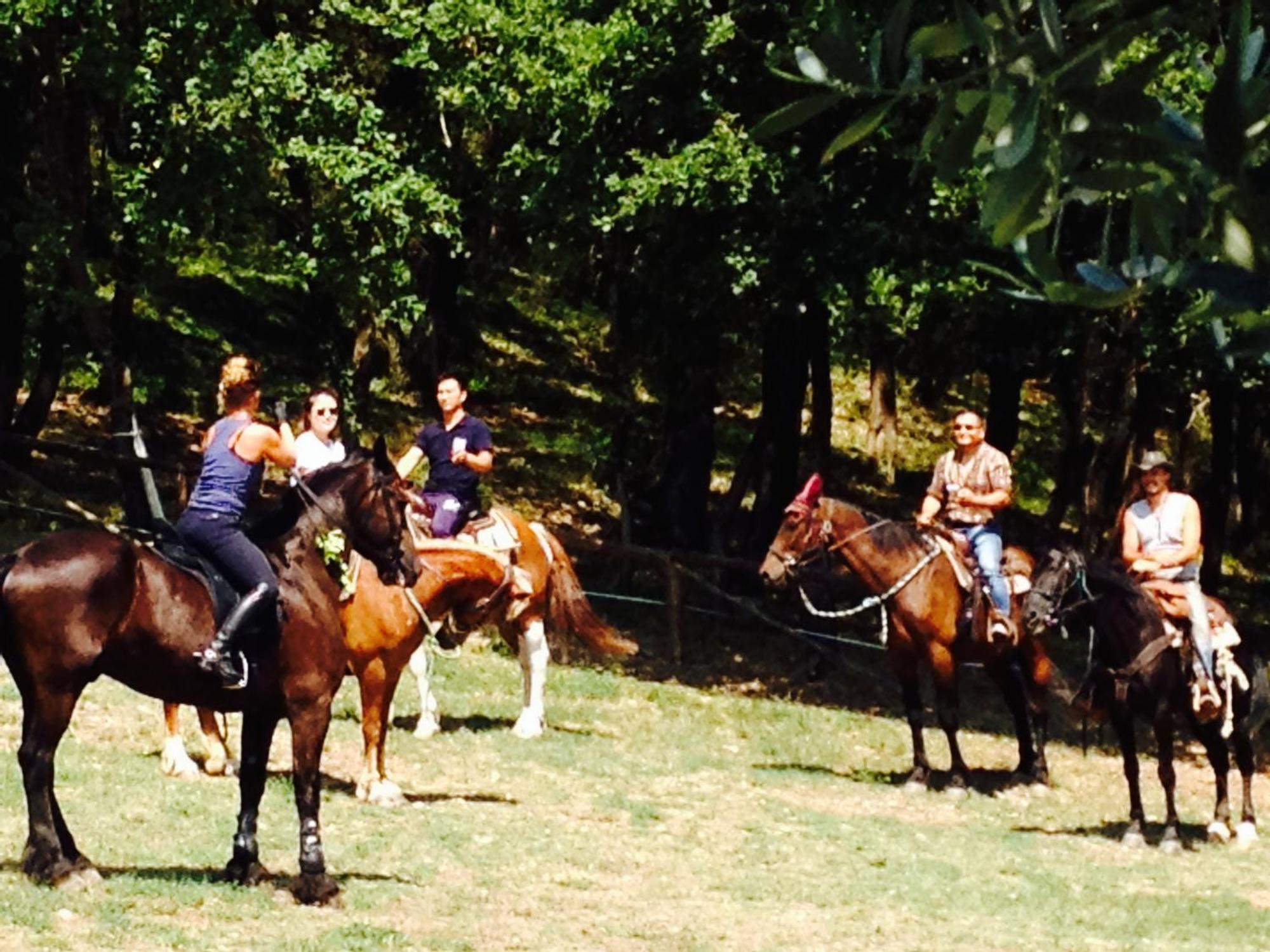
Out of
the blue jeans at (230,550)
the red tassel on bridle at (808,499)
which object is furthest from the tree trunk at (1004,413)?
the blue jeans at (230,550)

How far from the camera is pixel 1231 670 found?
1838 cm

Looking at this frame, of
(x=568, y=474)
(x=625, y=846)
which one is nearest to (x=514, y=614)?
(x=625, y=846)

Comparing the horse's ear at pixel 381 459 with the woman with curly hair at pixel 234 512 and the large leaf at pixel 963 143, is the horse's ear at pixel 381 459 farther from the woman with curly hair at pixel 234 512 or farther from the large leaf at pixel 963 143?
the large leaf at pixel 963 143

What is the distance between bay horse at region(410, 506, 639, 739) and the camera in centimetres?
2020

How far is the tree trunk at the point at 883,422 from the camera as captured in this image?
43.5 metres

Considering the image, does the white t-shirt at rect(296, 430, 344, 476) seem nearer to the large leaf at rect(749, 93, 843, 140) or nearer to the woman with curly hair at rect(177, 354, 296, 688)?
the woman with curly hair at rect(177, 354, 296, 688)

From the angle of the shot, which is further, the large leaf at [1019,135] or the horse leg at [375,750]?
the horse leg at [375,750]

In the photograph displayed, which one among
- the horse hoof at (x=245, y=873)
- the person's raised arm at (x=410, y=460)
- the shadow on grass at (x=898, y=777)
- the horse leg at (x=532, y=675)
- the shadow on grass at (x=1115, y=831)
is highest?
the person's raised arm at (x=410, y=460)

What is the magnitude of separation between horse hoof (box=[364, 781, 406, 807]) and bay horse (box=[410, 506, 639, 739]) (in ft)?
11.3

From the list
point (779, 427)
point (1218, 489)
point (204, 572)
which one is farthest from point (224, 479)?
point (1218, 489)

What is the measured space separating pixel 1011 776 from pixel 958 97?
58.3 feet

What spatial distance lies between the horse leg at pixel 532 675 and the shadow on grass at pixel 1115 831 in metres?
4.14

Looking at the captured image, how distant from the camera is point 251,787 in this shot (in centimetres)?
1263

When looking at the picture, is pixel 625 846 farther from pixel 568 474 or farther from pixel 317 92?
pixel 568 474
